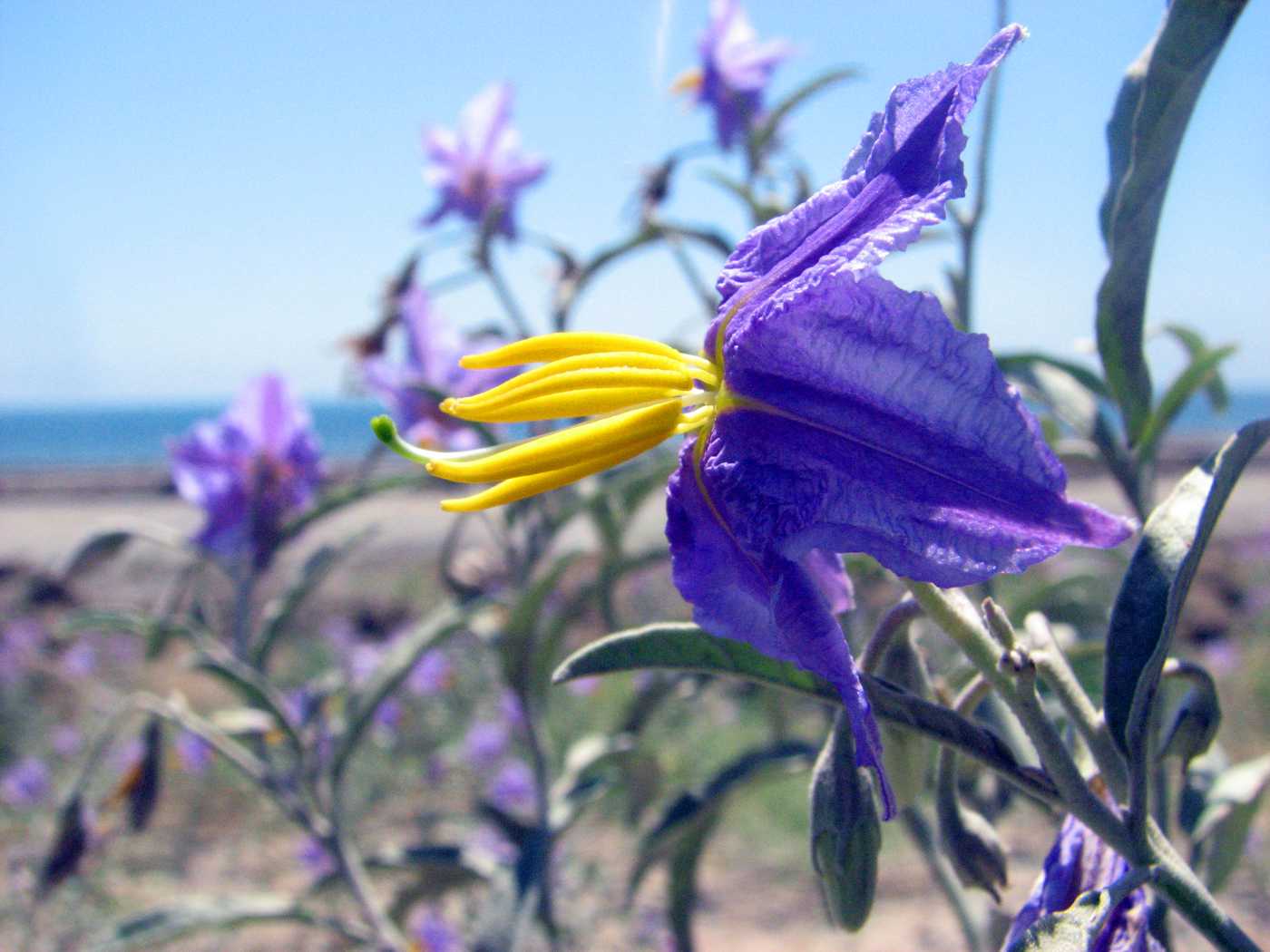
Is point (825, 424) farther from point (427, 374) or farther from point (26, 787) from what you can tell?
point (26, 787)

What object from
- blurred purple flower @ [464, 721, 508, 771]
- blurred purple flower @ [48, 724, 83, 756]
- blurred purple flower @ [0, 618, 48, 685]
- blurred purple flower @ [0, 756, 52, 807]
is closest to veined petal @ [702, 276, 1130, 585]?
blurred purple flower @ [464, 721, 508, 771]

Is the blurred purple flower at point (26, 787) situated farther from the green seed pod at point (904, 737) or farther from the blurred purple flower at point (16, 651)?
the green seed pod at point (904, 737)

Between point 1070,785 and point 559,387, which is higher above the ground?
point 559,387

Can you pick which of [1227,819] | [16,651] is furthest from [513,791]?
[16,651]

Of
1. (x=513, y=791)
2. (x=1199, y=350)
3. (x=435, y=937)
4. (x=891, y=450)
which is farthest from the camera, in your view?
(x=513, y=791)

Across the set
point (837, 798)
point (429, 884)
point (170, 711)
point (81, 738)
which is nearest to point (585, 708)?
point (81, 738)

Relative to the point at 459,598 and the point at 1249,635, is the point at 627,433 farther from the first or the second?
the point at 1249,635

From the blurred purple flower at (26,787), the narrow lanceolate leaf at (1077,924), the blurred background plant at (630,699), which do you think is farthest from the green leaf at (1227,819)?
the blurred purple flower at (26,787)
